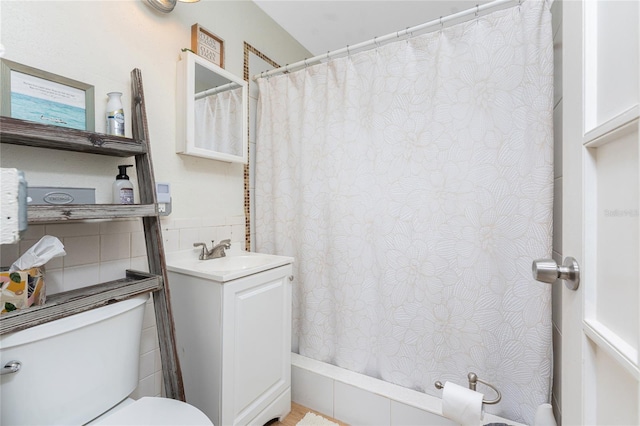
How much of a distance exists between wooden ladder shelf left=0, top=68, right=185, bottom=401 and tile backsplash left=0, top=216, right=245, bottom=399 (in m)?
0.07

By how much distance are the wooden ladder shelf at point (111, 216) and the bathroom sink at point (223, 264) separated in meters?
0.18

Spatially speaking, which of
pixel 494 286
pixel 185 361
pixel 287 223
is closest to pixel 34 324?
pixel 185 361

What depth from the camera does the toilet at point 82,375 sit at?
0.78 m

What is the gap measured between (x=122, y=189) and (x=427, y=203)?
4.38 feet

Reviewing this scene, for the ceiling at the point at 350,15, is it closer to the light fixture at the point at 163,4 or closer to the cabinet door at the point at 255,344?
the light fixture at the point at 163,4

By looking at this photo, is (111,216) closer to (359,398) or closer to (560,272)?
(560,272)

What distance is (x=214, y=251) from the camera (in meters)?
1.59

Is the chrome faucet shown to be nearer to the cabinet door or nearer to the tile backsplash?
the tile backsplash

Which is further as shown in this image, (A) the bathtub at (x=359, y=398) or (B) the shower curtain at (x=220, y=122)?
(B) the shower curtain at (x=220, y=122)

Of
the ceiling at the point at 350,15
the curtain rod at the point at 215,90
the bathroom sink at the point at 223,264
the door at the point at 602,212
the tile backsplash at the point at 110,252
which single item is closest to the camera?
the door at the point at 602,212

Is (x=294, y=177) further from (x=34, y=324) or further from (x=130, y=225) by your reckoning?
(x=34, y=324)

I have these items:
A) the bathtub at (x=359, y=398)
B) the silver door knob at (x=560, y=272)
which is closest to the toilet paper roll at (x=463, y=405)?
the bathtub at (x=359, y=398)

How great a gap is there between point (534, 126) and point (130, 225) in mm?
1779

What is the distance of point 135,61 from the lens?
1.32 meters
